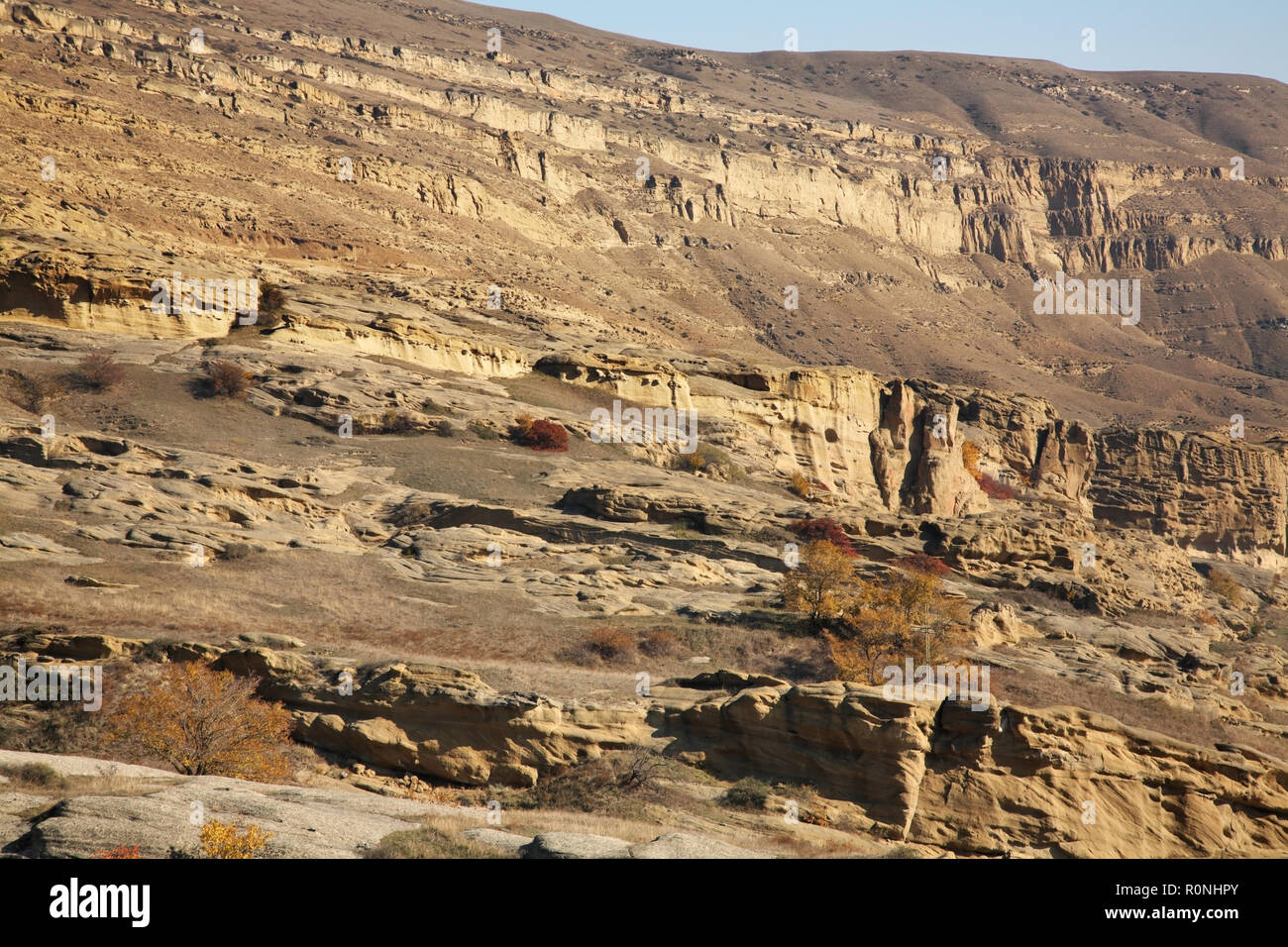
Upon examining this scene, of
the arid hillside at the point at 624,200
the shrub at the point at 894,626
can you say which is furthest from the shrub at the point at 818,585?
the arid hillside at the point at 624,200

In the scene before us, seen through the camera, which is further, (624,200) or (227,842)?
(624,200)

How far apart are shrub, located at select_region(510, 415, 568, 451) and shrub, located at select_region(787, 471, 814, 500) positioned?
11700mm

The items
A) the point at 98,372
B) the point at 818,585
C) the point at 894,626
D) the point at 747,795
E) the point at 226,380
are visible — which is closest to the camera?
the point at 747,795

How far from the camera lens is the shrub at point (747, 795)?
13.7 m

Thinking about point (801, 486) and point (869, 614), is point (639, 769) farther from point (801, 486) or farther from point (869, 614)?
point (801, 486)

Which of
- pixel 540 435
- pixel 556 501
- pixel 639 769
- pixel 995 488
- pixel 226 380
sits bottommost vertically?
pixel 995 488

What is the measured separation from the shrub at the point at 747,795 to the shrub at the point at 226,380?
1221 inches

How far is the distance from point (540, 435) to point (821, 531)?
13.9m

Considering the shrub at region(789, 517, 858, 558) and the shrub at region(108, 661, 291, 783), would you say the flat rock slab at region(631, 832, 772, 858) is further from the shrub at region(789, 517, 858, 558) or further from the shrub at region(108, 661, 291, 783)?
the shrub at region(789, 517, 858, 558)

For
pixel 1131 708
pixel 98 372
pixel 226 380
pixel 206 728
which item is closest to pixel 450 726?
pixel 206 728

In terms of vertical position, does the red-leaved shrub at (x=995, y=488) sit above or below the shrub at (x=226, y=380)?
below

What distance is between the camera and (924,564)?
32.2 metres

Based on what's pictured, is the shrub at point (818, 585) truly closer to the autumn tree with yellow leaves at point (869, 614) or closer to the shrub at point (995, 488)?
the autumn tree with yellow leaves at point (869, 614)
